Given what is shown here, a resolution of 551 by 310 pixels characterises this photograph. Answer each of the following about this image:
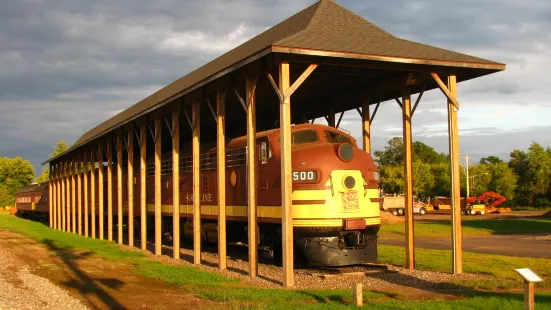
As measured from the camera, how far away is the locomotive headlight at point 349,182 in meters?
14.0

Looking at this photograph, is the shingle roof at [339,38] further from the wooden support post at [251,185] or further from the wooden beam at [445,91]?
the wooden support post at [251,185]

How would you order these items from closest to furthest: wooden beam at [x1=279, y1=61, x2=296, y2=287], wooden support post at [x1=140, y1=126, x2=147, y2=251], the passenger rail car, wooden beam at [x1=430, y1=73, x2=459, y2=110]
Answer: wooden beam at [x1=279, y1=61, x2=296, y2=287], the passenger rail car, wooden beam at [x1=430, y1=73, x2=459, y2=110], wooden support post at [x1=140, y1=126, x2=147, y2=251]

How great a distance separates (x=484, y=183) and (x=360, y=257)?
7376 centimetres

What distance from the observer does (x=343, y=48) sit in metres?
12.3

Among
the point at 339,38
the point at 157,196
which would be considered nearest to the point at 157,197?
the point at 157,196

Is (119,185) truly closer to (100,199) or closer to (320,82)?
(100,199)

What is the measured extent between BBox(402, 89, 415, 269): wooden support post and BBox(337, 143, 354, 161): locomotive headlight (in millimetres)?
1852

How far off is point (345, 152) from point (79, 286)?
7082 millimetres

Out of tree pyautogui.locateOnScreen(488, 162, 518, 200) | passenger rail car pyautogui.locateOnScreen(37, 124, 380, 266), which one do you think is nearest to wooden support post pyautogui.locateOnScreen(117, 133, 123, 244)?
passenger rail car pyautogui.locateOnScreen(37, 124, 380, 266)

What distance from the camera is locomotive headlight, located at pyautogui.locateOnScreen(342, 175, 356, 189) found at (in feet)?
46.0

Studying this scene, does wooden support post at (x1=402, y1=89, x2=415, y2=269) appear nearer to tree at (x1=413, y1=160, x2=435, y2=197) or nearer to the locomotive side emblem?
the locomotive side emblem

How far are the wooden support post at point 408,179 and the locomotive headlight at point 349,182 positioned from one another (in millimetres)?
1766

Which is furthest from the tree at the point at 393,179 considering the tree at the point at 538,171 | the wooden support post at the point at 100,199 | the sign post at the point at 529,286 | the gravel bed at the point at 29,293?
the sign post at the point at 529,286

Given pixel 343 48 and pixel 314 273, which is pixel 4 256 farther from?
pixel 343 48
